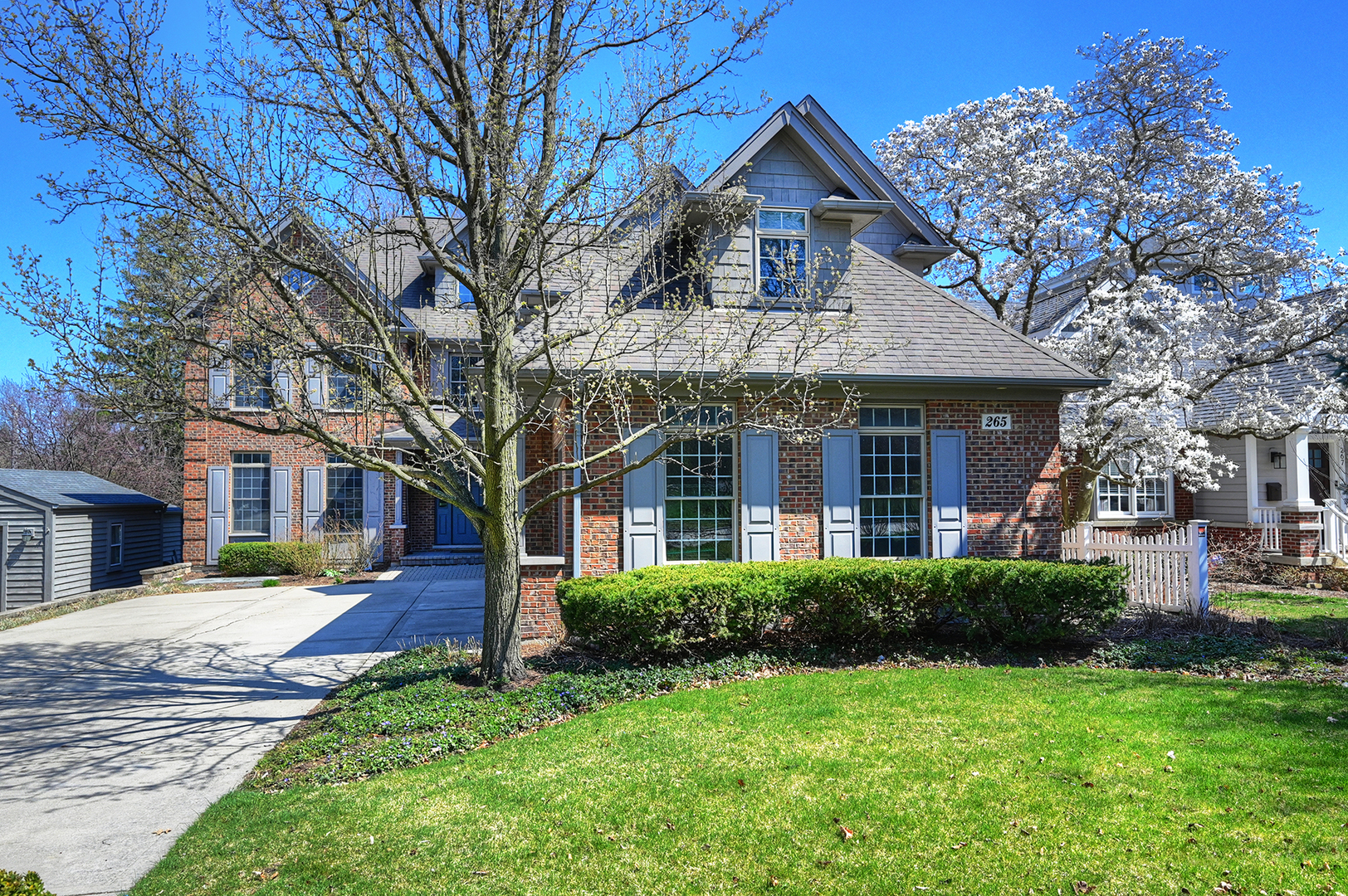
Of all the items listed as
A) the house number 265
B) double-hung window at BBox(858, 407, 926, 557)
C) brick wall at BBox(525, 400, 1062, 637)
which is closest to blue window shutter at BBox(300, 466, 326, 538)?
brick wall at BBox(525, 400, 1062, 637)

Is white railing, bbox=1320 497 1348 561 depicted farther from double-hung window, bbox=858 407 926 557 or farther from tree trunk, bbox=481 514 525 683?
tree trunk, bbox=481 514 525 683

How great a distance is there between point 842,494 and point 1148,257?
999 centimetres

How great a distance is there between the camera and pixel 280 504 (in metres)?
19.8

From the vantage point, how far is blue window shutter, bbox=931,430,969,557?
1103 centimetres

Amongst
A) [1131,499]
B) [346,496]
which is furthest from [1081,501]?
[346,496]

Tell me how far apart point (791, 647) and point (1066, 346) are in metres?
9.79

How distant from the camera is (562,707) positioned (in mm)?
7215

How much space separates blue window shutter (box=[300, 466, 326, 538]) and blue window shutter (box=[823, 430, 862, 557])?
14.2 m

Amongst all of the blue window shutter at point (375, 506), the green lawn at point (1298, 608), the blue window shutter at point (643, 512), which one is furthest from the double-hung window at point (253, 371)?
the blue window shutter at point (375, 506)

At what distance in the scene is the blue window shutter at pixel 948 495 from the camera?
11031mm

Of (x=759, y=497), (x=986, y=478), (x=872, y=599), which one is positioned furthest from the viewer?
(x=986, y=478)

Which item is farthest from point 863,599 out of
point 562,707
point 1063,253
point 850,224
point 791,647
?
point 1063,253

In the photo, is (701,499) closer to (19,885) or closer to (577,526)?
(577,526)

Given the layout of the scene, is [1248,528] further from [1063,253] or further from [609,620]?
[609,620]
